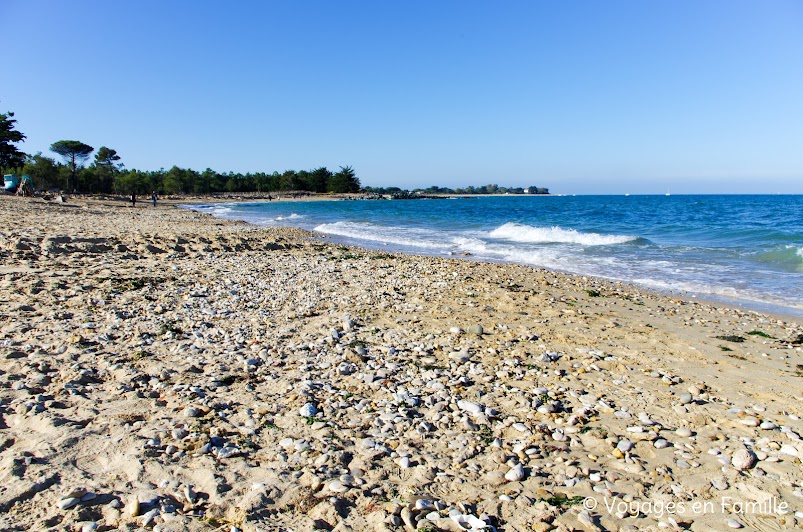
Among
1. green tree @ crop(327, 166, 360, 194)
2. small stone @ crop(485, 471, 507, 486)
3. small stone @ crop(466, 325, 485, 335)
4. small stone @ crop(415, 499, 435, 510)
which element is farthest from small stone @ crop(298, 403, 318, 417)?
green tree @ crop(327, 166, 360, 194)

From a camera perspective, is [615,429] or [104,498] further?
[615,429]

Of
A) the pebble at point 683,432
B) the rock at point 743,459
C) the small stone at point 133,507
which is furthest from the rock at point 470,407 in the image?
the small stone at point 133,507

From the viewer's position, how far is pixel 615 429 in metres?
4.44

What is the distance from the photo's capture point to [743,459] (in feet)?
12.6

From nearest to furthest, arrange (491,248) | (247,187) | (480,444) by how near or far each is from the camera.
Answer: (480,444) < (491,248) < (247,187)

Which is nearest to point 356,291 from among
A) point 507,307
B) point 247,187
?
point 507,307

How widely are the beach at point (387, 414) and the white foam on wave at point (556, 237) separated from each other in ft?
49.1

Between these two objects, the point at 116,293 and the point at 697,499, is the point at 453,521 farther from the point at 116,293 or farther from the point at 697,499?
the point at 116,293

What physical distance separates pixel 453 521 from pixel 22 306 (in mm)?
7888

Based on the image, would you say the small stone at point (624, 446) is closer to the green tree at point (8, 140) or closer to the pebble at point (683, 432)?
the pebble at point (683, 432)

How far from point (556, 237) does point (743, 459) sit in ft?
75.7

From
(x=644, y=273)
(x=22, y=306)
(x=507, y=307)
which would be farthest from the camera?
(x=644, y=273)

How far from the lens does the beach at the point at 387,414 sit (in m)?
3.27

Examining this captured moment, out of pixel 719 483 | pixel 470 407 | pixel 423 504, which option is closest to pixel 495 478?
pixel 423 504
